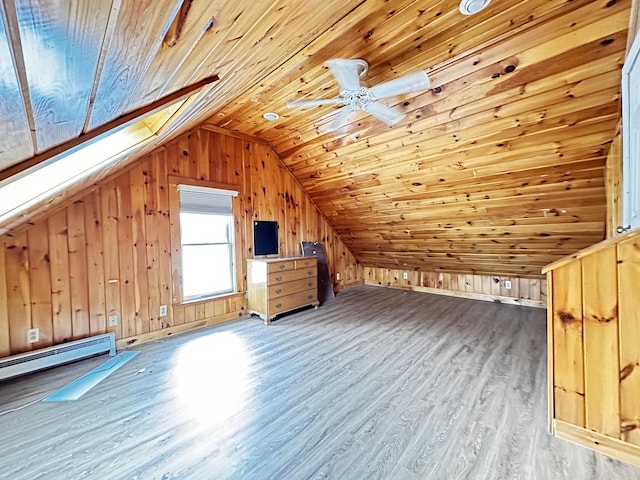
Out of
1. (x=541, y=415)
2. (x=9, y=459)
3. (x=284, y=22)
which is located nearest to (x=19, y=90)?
(x=284, y=22)

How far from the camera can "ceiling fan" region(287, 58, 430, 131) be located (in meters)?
1.88

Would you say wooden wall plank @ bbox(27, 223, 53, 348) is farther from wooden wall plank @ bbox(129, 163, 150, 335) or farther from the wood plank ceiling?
wooden wall plank @ bbox(129, 163, 150, 335)

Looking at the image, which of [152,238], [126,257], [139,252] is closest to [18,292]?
[126,257]

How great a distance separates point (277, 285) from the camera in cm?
397

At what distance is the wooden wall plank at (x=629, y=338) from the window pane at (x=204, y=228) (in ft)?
13.1

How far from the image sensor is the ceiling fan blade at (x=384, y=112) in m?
2.31

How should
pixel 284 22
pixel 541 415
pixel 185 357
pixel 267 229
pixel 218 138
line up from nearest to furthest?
pixel 284 22 → pixel 541 415 → pixel 185 357 → pixel 218 138 → pixel 267 229

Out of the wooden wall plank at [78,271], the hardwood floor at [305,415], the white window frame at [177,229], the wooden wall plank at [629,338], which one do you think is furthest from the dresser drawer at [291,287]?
the wooden wall plank at [629,338]

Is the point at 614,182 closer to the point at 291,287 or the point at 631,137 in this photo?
the point at 631,137

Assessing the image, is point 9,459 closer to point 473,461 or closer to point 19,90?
point 19,90

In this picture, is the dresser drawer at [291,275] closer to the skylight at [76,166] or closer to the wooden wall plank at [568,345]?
the skylight at [76,166]

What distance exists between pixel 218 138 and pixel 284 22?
2.69 m

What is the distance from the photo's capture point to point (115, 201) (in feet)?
9.83

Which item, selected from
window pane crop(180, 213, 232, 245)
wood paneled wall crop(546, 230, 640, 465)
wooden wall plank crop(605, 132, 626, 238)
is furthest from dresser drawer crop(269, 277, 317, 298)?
wooden wall plank crop(605, 132, 626, 238)
